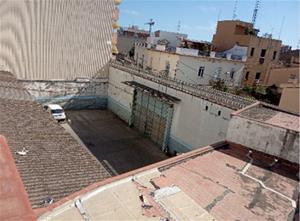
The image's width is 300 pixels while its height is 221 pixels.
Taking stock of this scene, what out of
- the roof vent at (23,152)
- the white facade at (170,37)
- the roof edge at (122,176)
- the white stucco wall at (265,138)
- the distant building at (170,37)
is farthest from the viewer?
the white facade at (170,37)

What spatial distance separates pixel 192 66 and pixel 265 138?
63.2 feet

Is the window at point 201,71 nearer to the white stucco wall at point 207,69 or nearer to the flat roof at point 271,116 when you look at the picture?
the white stucco wall at point 207,69

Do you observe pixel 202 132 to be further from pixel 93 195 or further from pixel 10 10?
pixel 10 10

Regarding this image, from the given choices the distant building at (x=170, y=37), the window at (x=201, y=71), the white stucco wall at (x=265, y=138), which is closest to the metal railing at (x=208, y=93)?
the white stucco wall at (x=265, y=138)

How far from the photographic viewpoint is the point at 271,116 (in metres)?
12.3

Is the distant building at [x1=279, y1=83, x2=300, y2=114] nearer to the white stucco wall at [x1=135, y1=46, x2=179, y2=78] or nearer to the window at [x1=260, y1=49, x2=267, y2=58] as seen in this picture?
the white stucco wall at [x1=135, y1=46, x2=179, y2=78]

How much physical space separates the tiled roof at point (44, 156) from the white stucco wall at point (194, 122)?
8356mm

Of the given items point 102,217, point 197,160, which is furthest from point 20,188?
point 197,160

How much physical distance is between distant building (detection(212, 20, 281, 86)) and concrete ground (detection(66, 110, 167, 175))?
19371mm

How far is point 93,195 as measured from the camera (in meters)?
6.35

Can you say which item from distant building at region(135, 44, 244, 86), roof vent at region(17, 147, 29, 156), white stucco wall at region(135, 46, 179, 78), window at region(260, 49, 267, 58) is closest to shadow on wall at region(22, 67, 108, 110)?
white stucco wall at region(135, 46, 179, 78)

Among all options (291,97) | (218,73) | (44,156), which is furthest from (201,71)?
(44,156)

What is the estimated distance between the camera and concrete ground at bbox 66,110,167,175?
17.7 metres

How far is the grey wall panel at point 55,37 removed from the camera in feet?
75.3
